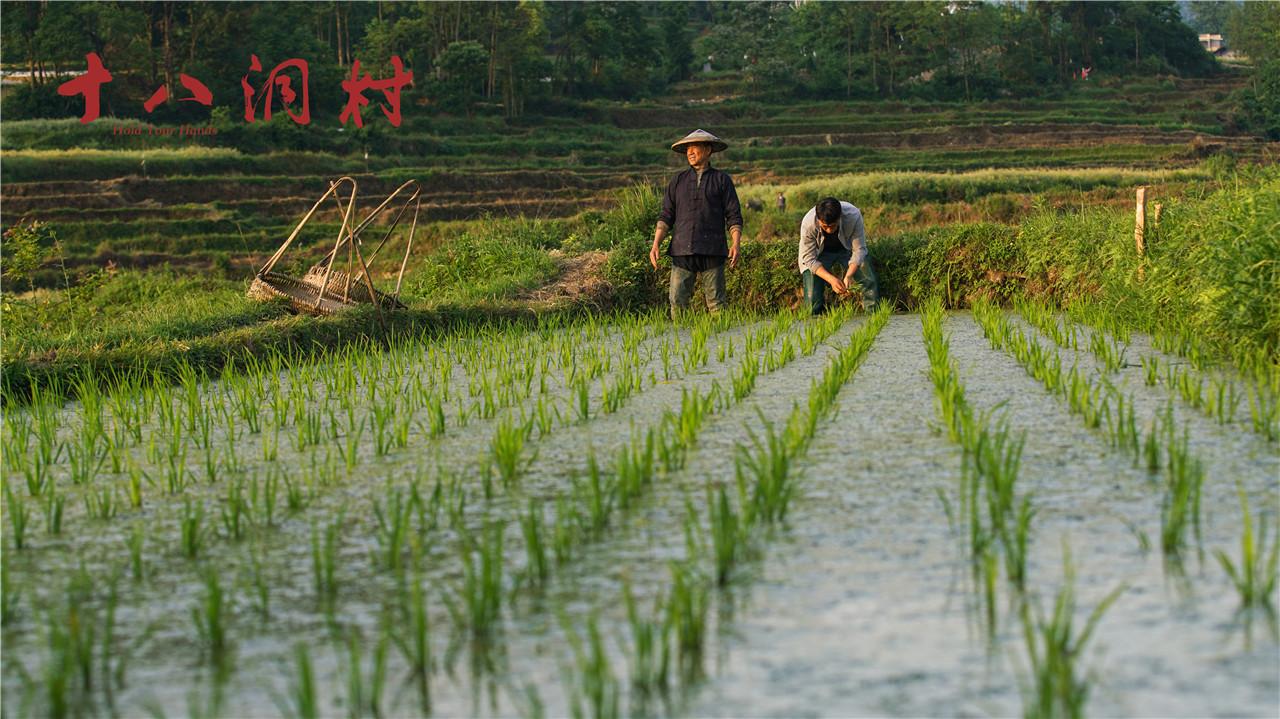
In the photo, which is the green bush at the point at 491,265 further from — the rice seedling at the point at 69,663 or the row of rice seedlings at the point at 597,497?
the rice seedling at the point at 69,663

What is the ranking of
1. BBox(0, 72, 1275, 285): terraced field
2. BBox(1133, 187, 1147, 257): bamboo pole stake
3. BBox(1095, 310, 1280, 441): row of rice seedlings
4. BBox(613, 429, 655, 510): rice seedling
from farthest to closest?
BBox(0, 72, 1275, 285): terraced field
BBox(1133, 187, 1147, 257): bamboo pole stake
BBox(1095, 310, 1280, 441): row of rice seedlings
BBox(613, 429, 655, 510): rice seedling

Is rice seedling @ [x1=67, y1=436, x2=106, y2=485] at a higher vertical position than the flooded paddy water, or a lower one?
lower

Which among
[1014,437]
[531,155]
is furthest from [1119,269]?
[531,155]

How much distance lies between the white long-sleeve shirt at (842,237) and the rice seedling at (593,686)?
560cm

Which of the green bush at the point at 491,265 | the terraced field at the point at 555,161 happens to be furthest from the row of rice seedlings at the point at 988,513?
the terraced field at the point at 555,161

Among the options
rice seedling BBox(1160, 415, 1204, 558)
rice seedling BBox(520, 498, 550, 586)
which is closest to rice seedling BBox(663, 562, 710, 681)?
rice seedling BBox(520, 498, 550, 586)

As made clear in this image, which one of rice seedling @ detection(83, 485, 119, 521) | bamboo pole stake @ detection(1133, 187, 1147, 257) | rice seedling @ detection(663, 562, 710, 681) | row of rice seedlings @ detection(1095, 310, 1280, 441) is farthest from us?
bamboo pole stake @ detection(1133, 187, 1147, 257)

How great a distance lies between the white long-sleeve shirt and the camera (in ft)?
23.7

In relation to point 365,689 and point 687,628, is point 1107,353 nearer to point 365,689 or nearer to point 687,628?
point 687,628

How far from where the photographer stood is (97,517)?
9.16 feet

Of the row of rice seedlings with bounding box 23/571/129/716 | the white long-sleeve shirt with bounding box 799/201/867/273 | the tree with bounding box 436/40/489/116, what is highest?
the tree with bounding box 436/40/489/116

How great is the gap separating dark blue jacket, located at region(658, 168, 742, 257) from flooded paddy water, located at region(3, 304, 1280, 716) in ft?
Answer: 10.1

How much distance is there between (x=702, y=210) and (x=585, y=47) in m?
46.8

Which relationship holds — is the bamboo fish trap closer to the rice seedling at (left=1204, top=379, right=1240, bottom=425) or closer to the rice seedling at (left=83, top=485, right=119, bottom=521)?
the rice seedling at (left=83, top=485, right=119, bottom=521)
